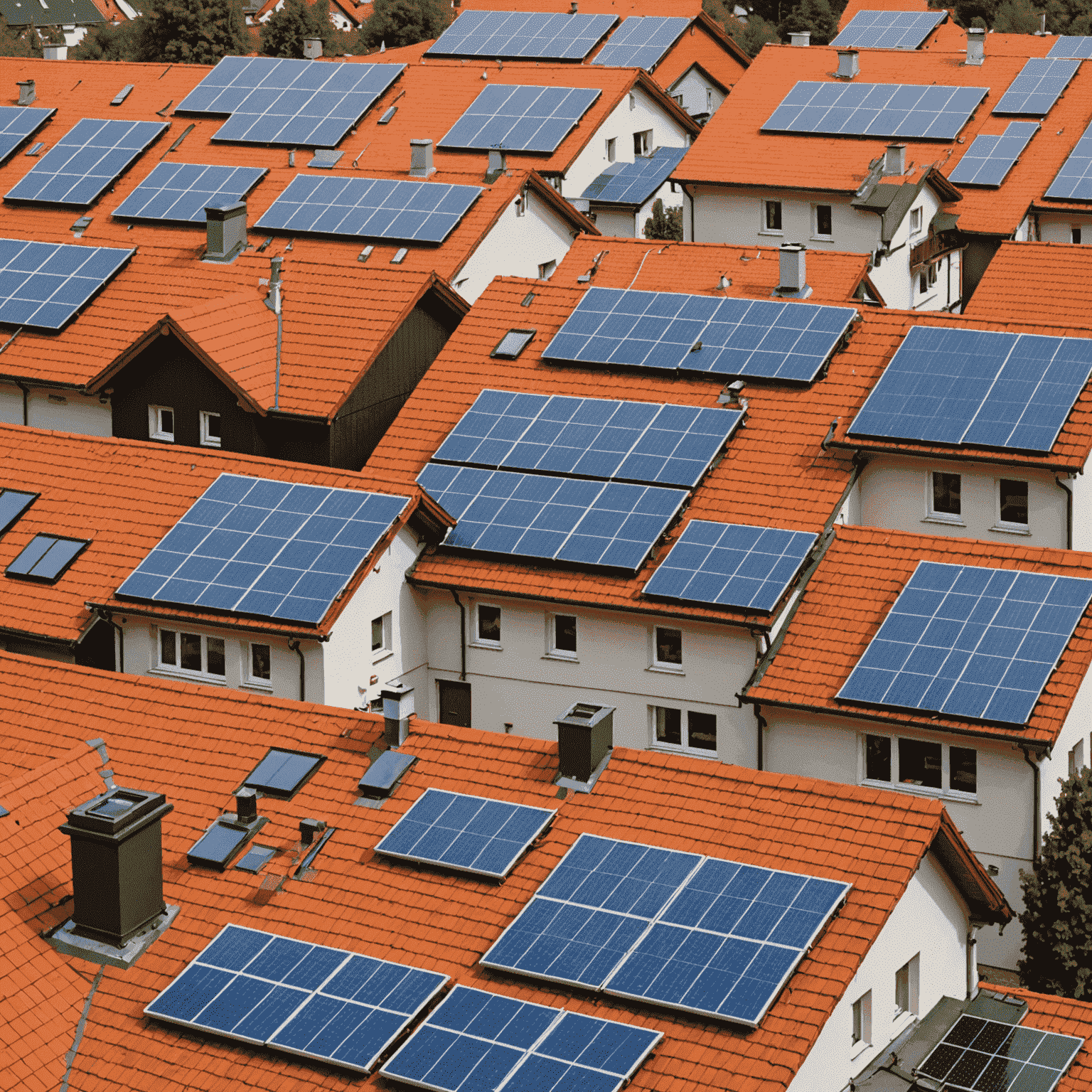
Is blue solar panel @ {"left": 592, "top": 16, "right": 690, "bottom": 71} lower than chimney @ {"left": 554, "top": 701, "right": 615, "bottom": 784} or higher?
higher

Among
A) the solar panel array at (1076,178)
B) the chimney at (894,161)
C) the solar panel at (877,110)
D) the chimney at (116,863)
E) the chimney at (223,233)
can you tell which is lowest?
the chimney at (116,863)

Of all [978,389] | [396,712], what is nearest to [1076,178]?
[978,389]

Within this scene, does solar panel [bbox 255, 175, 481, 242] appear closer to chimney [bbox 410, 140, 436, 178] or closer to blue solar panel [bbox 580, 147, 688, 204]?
chimney [bbox 410, 140, 436, 178]

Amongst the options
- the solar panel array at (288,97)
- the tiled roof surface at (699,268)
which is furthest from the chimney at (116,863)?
the solar panel array at (288,97)

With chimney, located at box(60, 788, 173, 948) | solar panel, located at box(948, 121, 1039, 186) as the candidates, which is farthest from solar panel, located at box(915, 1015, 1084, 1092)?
solar panel, located at box(948, 121, 1039, 186)

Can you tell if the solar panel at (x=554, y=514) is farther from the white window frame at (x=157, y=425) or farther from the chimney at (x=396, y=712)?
the chimney at (x=396, y=712)
